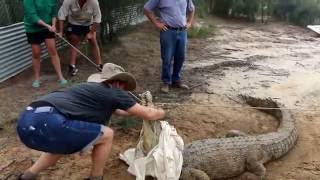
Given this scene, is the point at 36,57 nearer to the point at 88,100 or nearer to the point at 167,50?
the point at 167,50

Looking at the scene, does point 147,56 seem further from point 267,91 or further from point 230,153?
point 230,153

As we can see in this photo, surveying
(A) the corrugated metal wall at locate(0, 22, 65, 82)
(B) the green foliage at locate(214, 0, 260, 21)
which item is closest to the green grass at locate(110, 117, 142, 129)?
(A) the corrugated metal wall at locate(0, 22, 65, 82)

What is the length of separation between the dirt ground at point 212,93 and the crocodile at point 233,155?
138 millimetres

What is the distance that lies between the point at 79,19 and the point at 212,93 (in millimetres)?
2320

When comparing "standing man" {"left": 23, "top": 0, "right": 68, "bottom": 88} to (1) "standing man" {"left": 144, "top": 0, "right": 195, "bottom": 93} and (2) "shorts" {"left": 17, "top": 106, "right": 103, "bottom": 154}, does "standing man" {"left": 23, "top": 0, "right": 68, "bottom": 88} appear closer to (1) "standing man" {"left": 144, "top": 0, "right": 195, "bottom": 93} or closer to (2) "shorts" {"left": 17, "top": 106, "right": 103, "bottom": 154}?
(1) "standing man" {"left": 144, "top": 0, "right": 195, "bottom": 93}

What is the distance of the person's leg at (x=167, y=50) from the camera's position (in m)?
6.06

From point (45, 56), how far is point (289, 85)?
417 cm

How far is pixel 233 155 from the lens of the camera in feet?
13.4

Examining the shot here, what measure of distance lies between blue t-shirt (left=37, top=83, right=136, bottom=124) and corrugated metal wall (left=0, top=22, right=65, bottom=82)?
357 centimetres

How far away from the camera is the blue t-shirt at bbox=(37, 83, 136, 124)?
3.32 metres

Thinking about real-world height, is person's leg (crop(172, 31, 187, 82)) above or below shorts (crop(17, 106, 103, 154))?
below

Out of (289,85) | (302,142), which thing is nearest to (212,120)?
(302,142)

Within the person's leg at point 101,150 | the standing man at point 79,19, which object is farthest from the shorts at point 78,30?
the person's leg at point 101,150

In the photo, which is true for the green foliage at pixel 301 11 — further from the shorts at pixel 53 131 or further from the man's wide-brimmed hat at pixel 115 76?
the shorts at pixel 53 131
